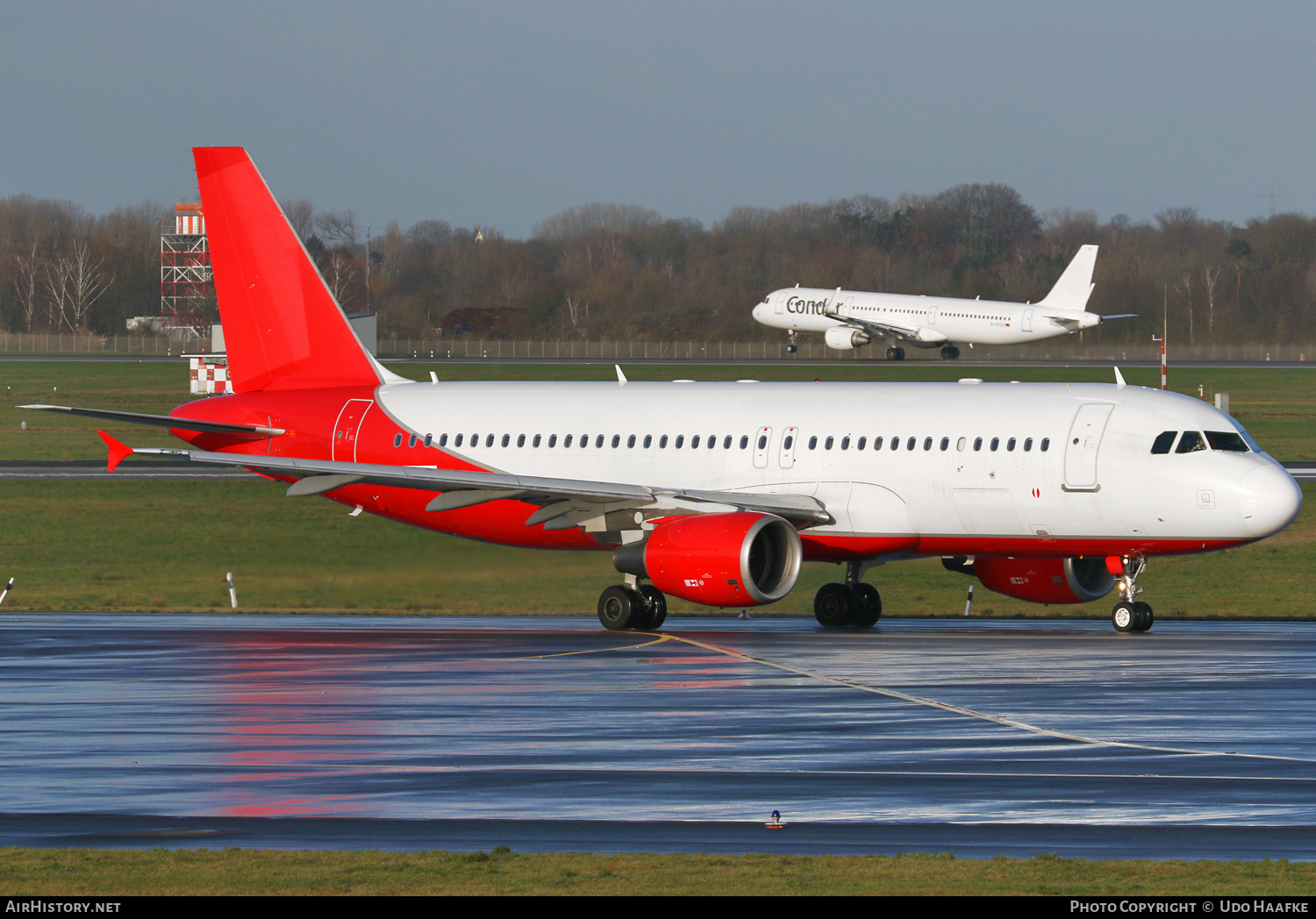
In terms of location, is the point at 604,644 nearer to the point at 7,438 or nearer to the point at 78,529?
the point at 78,529

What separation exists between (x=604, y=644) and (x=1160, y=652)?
8.99 meters

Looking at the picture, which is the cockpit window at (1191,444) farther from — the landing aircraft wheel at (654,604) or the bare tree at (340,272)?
the bare tree at (340,272)

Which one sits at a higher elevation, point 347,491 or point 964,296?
point 964,296

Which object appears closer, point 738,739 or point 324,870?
point 324,870

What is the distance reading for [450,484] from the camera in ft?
102

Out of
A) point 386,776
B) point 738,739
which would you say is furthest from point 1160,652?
point 386,776

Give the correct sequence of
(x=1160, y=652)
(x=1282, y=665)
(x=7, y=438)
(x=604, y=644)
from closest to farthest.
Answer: (x=1282, y=665), (x=1160, y=652), (x=604, y=644), (x=7, y=438)

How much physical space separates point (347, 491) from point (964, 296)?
399 ft

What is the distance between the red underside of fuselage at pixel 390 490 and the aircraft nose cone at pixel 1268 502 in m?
3.58

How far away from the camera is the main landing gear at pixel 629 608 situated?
104ft

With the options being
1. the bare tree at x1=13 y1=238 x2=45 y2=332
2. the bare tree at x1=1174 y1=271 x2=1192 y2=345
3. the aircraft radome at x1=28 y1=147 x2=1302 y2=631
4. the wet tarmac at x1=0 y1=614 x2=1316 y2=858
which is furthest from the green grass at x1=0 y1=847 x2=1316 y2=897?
the bare tree at x1=13 y1=238 x2=45 y2=332

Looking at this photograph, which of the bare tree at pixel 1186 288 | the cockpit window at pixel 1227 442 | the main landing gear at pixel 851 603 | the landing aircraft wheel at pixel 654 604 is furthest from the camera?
the bare tree at pixel 1186 288

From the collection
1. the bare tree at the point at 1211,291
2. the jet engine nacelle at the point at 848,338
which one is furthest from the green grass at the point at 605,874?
the bare tree at the point at 1211,291
